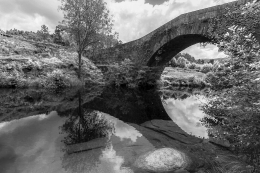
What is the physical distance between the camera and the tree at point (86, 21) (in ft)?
54.0

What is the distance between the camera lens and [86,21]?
17.0 m

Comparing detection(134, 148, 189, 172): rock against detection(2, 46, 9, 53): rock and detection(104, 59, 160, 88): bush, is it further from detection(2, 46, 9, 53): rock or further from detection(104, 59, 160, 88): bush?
detection(2, 46, 9, 53): rock

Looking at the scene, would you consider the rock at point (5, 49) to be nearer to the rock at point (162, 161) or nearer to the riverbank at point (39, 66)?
the riverbank at point (39, 66)

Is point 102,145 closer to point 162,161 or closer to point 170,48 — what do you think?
point 162,161

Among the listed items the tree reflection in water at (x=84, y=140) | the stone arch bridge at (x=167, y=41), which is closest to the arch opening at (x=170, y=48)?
the stone arch bridge at (x=167, y=41)

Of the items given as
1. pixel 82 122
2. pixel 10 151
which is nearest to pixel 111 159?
pixel 10 151

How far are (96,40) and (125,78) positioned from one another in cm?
509

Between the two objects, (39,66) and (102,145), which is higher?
(39,66)

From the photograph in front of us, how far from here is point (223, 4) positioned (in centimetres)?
1019

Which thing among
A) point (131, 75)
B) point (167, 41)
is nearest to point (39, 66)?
point (131, 75)

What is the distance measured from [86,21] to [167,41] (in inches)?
329

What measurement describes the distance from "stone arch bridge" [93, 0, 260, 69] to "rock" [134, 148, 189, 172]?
368 inches

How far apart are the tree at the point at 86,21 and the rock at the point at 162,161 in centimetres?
1601

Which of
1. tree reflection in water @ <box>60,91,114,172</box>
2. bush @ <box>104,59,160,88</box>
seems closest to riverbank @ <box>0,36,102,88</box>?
bush @ <box>104,59,160,88</box>
